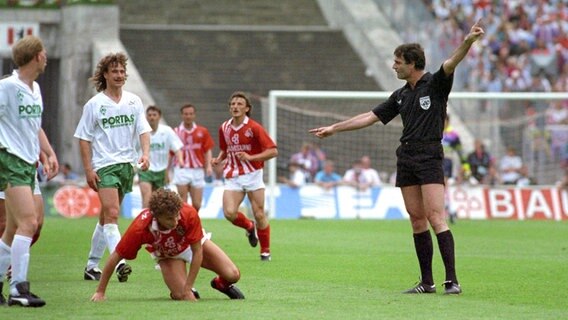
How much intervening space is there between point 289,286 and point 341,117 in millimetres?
20188

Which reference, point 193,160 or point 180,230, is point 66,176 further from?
point 180,230

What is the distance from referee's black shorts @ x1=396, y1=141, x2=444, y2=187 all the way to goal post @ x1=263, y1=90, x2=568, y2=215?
19101 mm

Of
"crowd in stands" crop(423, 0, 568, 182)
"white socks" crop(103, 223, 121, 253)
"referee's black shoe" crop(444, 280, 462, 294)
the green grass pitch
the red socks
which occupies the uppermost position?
"crowd in stands" crop(423, 0, 568, 182)

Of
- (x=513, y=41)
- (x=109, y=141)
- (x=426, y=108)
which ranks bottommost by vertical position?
(x=109, y=141)

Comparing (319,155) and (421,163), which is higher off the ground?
(319,155)

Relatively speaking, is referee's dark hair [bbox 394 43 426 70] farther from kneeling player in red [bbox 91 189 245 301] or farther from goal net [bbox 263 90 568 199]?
goal net [bbox 263 90 568 199]

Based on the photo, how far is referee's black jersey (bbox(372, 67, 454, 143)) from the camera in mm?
12773

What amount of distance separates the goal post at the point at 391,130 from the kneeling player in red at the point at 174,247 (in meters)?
20.0

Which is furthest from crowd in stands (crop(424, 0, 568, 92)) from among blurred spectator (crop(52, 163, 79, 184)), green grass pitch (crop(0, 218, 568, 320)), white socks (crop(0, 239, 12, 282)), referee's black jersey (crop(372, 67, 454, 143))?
white socks (crop(0, 239, 12, 282))

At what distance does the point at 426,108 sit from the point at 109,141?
11.4 feet

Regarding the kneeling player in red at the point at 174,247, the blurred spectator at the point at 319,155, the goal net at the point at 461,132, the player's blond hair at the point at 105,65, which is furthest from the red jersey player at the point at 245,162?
the goal net at the point at 461,132

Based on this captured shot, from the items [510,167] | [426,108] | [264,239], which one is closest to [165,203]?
[426,108]

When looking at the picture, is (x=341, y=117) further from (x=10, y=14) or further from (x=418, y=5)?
(x=10, y=14)

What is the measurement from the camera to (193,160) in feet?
75.3
